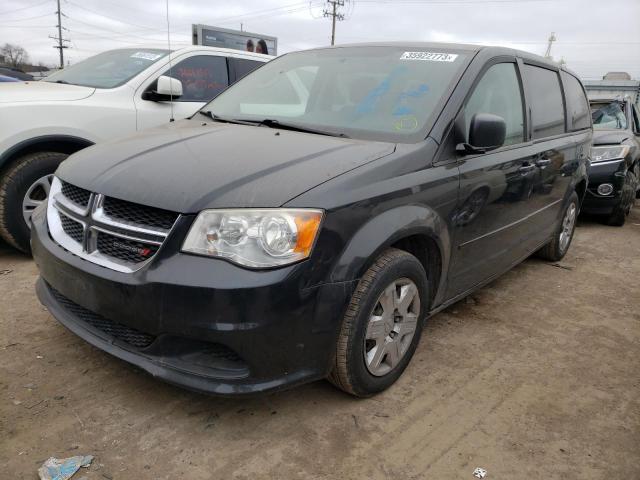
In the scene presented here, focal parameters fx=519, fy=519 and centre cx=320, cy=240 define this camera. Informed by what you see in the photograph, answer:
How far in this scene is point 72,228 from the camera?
7.82 feet

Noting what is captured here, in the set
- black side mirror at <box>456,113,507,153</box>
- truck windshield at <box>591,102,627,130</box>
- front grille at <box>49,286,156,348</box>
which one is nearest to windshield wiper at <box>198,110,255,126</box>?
black side mirror at <box>456,113,507,153</box>

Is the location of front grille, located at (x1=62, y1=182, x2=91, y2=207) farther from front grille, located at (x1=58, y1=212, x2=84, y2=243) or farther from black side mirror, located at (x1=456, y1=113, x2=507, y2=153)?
black side mirror, located at (x1=456, y1=113, x2=507, y2=153)

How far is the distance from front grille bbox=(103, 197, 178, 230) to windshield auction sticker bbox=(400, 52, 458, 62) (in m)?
1.80

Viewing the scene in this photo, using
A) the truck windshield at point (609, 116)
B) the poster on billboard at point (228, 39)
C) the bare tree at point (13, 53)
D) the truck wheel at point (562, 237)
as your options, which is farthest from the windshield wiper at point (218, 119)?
the bare tree at point (13, 53)

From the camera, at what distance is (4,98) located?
386cm

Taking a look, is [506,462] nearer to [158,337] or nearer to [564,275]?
[158,337]

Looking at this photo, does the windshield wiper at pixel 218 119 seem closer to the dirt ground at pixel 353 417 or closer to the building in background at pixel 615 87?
the dirt ground at pixel 353 417

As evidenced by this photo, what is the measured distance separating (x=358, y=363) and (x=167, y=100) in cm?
333

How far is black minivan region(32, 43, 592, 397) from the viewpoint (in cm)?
196

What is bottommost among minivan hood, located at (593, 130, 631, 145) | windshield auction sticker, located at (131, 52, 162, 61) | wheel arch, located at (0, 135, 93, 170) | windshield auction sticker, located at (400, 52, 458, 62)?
wheel arch, located at (0, 135, 93, 170)

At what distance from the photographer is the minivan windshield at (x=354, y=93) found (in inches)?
107

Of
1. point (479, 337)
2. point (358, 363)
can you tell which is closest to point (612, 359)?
point (479, 337)

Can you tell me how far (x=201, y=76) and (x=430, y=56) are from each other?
2.81m

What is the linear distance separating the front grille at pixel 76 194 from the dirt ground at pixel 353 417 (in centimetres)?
85
